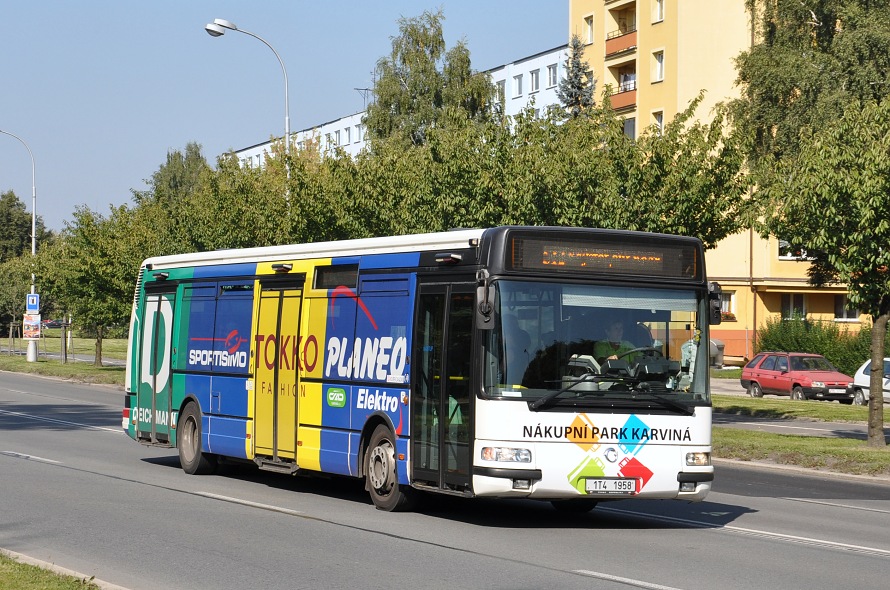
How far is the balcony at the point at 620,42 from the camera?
228 feet

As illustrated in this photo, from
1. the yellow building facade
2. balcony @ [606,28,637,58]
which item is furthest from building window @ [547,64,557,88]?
the yellow building facade

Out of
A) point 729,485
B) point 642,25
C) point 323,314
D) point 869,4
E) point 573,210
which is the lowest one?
point 729,485

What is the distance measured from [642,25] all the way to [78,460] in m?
54.1

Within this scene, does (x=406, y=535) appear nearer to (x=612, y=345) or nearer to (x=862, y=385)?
(x=612, y=345)

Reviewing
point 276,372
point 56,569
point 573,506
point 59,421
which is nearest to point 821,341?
point 59,421

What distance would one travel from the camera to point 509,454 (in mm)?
12094

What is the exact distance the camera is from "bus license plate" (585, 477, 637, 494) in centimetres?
1229

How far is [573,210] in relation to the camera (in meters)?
27.7

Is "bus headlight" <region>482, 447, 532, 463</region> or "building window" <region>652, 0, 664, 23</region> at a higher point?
"building window" <region>652, 0, 664, 23</region>

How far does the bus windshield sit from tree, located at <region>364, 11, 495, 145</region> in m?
53.9

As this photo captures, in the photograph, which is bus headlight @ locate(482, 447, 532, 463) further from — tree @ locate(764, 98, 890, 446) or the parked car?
the parked car

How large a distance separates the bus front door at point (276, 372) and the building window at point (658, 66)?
53.9 metres

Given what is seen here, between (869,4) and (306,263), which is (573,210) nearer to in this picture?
(306,263)

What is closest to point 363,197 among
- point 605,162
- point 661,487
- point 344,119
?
point 605,162
